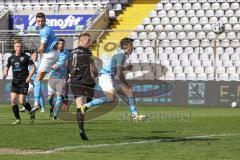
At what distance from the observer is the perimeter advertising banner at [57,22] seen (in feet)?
119

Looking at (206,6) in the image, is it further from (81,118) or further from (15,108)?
(81,118)

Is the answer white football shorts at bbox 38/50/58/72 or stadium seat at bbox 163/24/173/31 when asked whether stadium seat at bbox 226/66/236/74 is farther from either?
white football shorts at bbox 38/50/58/72

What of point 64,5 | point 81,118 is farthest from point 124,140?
point 64,5

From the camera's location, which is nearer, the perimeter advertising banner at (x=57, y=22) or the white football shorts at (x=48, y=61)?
the white football shorts at (x=48, y=61)

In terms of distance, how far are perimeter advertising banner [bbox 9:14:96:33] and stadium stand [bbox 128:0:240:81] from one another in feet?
13.6

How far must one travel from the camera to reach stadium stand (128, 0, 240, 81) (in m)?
29.2

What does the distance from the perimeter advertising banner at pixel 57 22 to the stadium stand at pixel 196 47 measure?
415 centimetres

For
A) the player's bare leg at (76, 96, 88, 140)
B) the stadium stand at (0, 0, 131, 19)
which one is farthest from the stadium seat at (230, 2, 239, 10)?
the player's bare leg at (76, 96, 88, 140)

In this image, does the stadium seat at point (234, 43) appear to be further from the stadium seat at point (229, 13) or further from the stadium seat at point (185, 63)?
the stadium seat at point (229, 13)

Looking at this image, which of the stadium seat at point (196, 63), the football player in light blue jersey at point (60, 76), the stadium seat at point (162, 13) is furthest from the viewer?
the stadium seat at point (162, 13)

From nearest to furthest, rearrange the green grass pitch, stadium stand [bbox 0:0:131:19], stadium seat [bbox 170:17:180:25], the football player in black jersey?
the green grass pitch, the football player in black jersey, stadium seat [bbox 170:17:180:25], stadium stand [bbox 0:0:131:19]

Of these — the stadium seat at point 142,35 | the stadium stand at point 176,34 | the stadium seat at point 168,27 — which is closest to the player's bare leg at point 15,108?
the stadium stand at point 176,34

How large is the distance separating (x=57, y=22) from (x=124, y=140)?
2440cm

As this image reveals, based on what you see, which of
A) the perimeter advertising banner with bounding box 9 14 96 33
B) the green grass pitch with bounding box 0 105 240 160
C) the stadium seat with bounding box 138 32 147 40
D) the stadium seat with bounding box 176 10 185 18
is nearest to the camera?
the green grass pitch with bounding box 0 105 240 160
